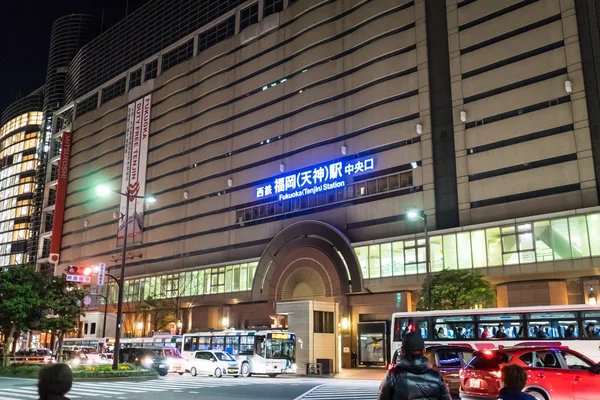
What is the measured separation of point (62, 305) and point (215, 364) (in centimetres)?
1306

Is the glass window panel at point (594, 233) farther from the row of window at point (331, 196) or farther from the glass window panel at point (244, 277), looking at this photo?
the glass window panel at point (244, 277)

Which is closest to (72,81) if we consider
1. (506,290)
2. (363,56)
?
(363,56)

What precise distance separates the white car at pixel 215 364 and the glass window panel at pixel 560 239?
22.8m

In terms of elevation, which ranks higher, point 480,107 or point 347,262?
point 480,107

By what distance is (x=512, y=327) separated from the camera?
24.8 meters

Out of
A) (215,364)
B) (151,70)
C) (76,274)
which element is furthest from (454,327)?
(151,70)

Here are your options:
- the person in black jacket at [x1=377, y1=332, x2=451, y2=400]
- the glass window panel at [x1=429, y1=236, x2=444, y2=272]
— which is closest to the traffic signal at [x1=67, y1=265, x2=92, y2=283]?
the glass window panel at [x1=429, y1=236, x2=444, y2=272]

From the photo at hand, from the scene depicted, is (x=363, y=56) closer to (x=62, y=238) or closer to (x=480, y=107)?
(x=480, y=107)

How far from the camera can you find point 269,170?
5972cm

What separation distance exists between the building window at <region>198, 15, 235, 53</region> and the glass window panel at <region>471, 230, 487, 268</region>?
139 ft

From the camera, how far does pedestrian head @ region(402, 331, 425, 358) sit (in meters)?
5.39

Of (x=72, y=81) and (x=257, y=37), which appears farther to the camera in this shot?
(x=72, y=81)

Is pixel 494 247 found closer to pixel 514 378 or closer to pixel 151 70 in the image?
pixel 514 378

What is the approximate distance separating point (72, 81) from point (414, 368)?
110m
